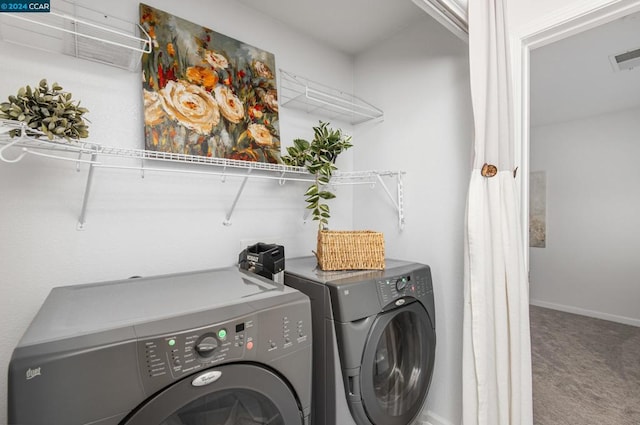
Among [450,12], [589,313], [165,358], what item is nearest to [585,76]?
[450,12]

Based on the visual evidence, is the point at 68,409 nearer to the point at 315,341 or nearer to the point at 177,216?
the point at 315,341

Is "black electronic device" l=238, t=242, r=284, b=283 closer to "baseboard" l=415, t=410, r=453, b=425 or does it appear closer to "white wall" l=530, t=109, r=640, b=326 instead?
"baseboard" l=415, t=410, r=453, b=425

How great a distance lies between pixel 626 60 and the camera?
7.88 feet

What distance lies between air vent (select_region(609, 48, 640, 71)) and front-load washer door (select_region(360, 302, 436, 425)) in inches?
106

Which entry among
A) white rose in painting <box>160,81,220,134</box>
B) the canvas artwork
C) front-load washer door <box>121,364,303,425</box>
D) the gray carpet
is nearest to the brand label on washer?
front-load washer door <box>121,364,303,425</box>

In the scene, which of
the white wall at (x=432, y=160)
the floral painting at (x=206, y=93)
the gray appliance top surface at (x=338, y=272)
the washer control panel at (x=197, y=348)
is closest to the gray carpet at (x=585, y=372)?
the white wall at (x=432, y=160)

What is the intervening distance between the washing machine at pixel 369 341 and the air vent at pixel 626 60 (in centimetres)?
252

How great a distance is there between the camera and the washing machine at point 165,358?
0.59m

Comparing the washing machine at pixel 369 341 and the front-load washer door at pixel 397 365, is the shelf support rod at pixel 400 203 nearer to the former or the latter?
the washing machine at pixel 369 341

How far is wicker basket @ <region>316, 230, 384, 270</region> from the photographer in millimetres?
1446

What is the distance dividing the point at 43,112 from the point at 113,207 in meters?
0.47

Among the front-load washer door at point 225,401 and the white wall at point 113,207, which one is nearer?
the front-load washer door at point 225,401

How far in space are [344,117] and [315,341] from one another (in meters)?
1.55

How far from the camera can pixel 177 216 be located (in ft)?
4.85
